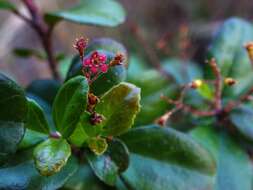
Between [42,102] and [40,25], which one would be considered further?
[40,25]

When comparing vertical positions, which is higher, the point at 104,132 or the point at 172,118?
the point at 104,132

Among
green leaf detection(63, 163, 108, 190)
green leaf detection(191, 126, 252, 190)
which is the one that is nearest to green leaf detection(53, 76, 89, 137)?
green leaf detection(63, 163, 108, 190)

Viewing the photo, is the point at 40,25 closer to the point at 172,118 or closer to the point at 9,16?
the point at 172,118

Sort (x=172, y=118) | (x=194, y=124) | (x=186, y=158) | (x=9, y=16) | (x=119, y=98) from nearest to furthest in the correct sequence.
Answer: (x=119, y=98) < (x=186, y=158) < (x=194, y=124) < (x=172, y=118) < (x=9, y=16)

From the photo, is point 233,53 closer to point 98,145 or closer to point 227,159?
point 227,159

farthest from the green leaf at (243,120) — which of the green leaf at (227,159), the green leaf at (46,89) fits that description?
the green leaf at (46,89)

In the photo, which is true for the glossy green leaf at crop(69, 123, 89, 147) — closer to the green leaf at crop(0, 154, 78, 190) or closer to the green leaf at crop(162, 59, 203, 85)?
the green leaf at crop(0, 154, 78, 190)

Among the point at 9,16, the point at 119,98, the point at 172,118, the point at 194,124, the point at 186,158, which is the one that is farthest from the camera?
the point at 9,16

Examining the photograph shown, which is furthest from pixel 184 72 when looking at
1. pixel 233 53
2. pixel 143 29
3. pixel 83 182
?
pixel 143 29

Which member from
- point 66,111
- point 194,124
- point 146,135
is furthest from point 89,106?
point 194,124
